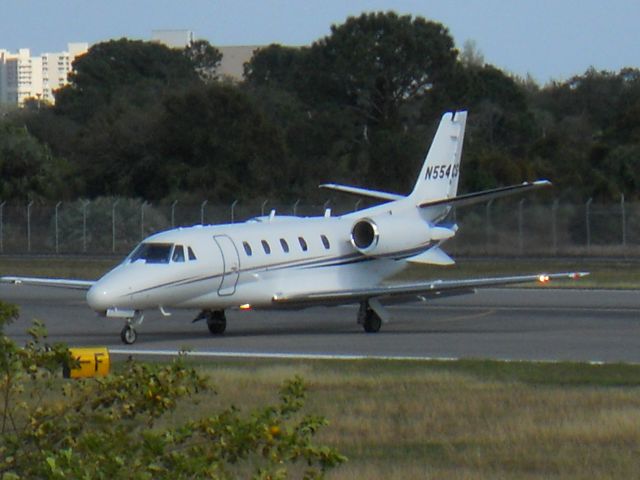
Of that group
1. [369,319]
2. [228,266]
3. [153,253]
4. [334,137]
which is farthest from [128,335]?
[334,137]

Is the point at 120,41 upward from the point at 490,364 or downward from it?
upward

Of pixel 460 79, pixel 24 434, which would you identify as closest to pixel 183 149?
pixel 460 79

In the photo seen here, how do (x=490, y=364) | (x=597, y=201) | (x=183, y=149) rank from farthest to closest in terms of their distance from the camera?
(x=183, y=149) → (x=597, y=201) → (x=490, y=364)

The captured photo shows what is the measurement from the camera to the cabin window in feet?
70.6

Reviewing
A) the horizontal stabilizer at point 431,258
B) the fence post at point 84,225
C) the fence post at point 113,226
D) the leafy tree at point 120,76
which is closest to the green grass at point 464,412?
the horizontal stabilizer at point 431,258

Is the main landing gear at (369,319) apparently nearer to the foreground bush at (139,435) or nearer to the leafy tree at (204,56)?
the foreground bush at (139,435)

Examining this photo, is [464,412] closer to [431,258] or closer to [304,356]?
[304,356]

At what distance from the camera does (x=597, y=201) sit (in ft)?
167

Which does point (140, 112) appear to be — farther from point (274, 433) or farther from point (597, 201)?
point (274, 433)

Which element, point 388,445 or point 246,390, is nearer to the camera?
point 388,445

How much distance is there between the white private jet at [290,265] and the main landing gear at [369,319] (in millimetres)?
18

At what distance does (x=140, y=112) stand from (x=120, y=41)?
35.9 metres

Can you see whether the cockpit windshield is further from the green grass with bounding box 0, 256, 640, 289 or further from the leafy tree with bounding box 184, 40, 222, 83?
the leafy tree with bounding box 184, 40, 222, 83

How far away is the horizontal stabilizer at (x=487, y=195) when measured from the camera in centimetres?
2411
